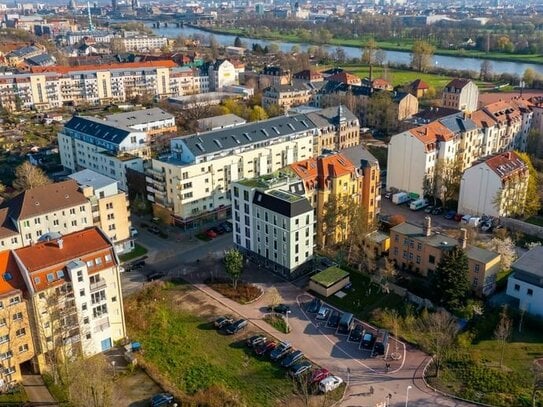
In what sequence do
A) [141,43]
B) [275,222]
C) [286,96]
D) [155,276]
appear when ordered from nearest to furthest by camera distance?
[275,222]
[155,276]
[286,96]
[141,43]

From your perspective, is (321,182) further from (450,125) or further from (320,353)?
(450,125)

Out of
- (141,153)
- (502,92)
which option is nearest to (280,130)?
(141,153)

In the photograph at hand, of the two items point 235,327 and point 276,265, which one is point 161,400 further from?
point 276,265

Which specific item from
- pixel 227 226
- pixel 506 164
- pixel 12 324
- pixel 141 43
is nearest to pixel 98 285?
pixel 12 324

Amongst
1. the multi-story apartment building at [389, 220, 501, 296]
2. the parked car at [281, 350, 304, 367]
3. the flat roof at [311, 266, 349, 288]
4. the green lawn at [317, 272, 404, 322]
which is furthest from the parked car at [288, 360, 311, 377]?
the multi-story apartment building at [389, 220, 501, 296]

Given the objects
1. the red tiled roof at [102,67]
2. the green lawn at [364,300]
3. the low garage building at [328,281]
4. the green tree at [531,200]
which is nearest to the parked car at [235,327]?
the low garage building at [328,281]

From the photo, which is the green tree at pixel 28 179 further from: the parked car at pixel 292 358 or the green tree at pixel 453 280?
the green tree at pixel 453 280

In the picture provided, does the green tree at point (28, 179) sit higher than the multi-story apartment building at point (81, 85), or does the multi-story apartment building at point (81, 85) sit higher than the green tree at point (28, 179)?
the multi-story apartment building at point (81, 85)
